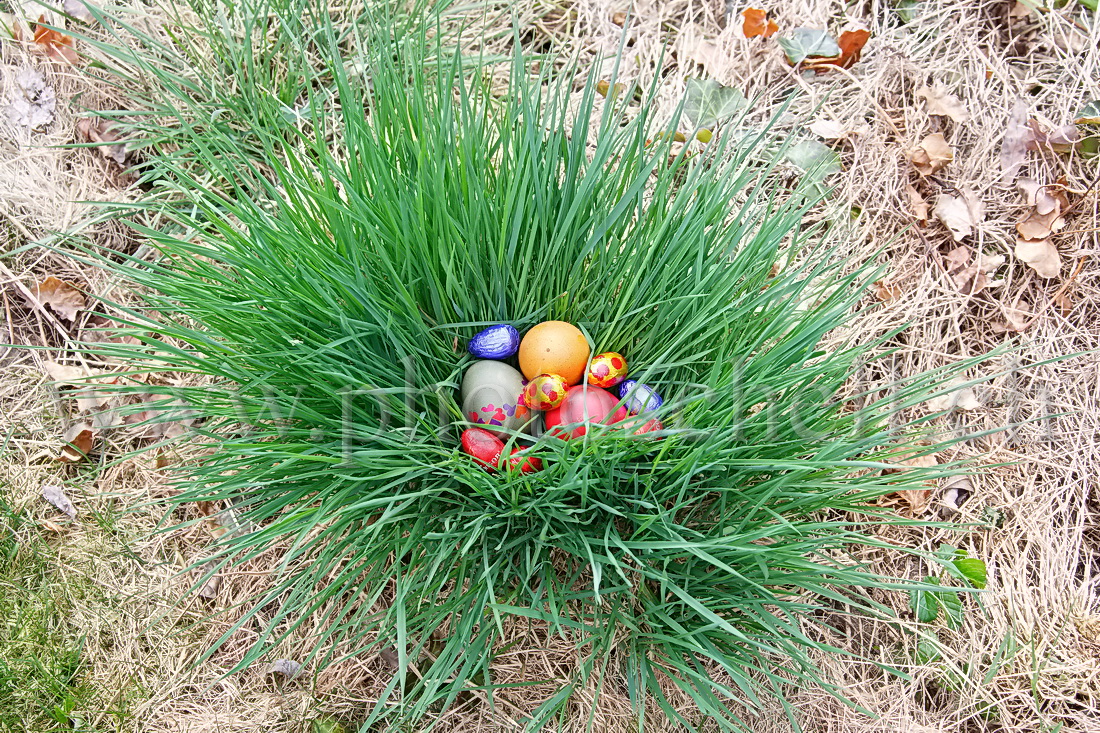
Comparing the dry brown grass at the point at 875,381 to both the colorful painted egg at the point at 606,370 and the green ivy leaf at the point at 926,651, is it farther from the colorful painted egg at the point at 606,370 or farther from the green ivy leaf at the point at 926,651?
the colorful painted egg at the point at 606,370

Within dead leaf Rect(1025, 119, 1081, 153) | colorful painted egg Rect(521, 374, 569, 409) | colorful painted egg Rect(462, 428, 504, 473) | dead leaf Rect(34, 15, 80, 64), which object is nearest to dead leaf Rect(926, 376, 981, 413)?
dead leaf Rect(1025, 119, 1081, 153)

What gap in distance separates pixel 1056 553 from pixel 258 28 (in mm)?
2557

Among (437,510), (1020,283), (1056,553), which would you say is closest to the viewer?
(437,510)

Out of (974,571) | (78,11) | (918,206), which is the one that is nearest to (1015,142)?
(918,206)

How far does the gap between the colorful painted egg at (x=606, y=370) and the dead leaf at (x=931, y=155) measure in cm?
117

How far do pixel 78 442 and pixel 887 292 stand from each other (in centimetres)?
220

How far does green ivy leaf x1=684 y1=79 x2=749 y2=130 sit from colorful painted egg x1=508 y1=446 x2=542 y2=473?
1186 millimetres

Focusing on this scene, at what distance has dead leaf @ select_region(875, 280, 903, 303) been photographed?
6.78 ft

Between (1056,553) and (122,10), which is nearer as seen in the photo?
(1056,553)

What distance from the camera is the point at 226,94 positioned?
6.91 ft

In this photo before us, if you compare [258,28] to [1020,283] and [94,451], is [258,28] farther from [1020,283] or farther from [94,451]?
[1020,283]

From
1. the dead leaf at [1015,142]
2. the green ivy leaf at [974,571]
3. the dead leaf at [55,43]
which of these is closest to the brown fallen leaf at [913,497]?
the green ivy leaf at [974,571]

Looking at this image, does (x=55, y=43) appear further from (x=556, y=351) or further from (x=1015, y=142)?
(x=1015, y=142)

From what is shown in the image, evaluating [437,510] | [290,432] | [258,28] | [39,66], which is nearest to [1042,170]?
[437,510]
